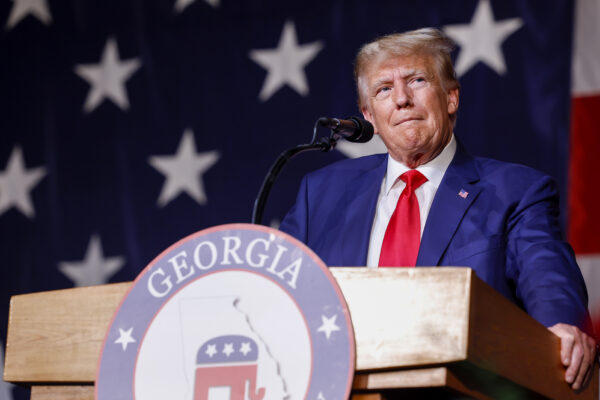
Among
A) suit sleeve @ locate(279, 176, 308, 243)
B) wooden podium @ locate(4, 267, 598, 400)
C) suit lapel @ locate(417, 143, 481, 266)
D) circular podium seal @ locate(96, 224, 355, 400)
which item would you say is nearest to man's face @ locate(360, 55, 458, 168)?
suit lapel @ locate(417, 143, 481, 266)

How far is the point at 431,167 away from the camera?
2141mm

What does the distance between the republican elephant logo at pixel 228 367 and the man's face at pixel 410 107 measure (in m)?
1.05

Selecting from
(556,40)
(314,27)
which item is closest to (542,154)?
(556,40)

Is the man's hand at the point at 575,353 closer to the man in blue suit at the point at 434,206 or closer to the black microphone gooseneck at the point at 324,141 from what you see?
the man in blue suit at the point at 434,206

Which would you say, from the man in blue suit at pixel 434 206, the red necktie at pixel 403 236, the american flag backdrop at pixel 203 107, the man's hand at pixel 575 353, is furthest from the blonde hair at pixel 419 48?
the man's hand at pixel 575 353

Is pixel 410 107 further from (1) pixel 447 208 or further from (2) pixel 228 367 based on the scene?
(2) pixel 228 367

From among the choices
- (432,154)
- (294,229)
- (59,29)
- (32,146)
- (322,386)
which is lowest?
(322,386)

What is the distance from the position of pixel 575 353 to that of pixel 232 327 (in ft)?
1.87

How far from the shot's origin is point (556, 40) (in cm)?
286

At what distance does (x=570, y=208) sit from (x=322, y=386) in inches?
71.1

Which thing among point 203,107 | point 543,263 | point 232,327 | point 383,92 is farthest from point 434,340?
point 203,107

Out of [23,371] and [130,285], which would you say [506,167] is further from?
[23,371]

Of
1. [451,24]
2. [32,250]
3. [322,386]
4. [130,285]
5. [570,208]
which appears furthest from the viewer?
[32,250]

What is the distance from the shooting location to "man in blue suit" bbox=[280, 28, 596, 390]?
1654mm
